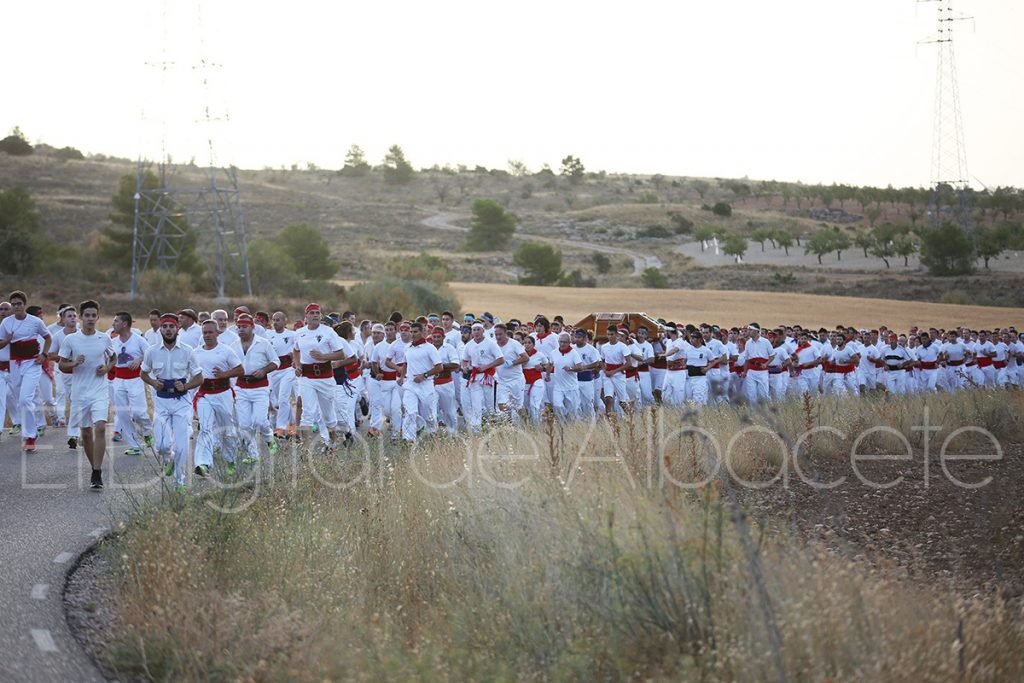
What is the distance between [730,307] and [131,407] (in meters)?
A: 49.0

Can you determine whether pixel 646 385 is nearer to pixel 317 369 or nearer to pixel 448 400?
pixel 448 400

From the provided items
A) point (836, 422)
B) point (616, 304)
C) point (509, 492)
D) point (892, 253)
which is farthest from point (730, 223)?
point (509, 492)

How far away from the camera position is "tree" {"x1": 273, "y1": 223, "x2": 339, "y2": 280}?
222ft

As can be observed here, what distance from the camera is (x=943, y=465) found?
15.8 meters

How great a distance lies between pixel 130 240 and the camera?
203 feet

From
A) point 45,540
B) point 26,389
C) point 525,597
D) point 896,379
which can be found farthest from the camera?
point 896,379

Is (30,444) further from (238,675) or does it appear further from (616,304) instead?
(616,304)

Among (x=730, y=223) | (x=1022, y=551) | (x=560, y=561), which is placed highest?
(x=730, y=223)

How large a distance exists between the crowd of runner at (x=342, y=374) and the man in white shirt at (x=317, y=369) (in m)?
0.02

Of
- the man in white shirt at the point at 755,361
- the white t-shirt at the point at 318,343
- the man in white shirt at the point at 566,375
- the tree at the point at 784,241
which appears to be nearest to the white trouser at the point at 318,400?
the white t-shirt at the point at 318,343

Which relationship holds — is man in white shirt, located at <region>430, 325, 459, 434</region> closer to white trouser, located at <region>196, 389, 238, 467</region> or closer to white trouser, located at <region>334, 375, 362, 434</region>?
white trouser, located at <region>334, 375, 362, 434</region>

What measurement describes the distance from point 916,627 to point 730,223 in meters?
111

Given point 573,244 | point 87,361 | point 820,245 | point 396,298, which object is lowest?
point 87,361

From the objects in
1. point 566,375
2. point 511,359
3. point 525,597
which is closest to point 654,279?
point 566,375
